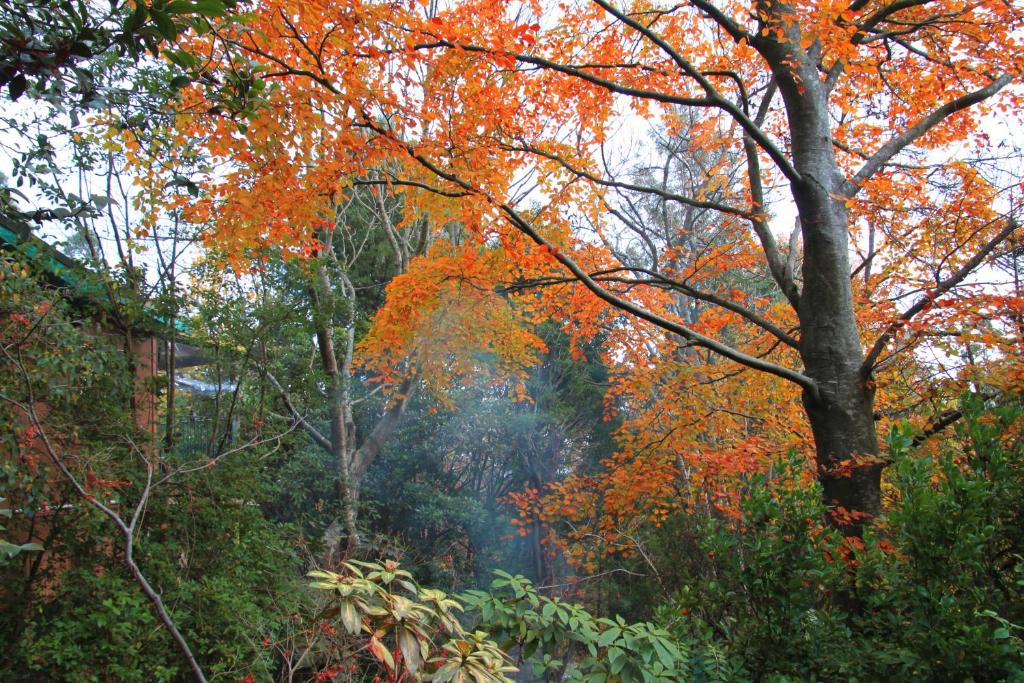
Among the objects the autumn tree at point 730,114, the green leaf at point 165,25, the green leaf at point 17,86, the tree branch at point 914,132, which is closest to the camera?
the green leaf at point 165,25

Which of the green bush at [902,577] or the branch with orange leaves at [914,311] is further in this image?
the branch with orange leaves at [914,311]

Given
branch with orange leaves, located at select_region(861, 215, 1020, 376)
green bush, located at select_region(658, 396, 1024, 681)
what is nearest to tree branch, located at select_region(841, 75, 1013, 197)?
branch with orange leaves, located at select_region(861, 215, 1020, 376)

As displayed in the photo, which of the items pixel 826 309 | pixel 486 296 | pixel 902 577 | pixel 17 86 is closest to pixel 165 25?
pixel 17 86

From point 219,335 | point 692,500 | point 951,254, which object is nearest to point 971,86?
point 951,254

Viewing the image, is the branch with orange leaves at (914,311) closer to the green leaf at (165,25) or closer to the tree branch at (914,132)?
the tree branch at (914,132)

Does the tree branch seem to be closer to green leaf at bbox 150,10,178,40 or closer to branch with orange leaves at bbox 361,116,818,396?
branch with orange leaves at bbox 361,116,818,396

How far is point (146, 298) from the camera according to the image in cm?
522

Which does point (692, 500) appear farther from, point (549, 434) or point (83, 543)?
point (549, 434)

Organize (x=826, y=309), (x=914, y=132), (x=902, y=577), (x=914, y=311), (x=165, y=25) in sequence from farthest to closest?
(x=914, y=132), (x=826, y=309), (x=914, y=311), (x=902, y=577), (x=165, y=25)

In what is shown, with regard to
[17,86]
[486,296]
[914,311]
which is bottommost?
[17,86]

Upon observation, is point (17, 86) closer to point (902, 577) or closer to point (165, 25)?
point (165, 25)

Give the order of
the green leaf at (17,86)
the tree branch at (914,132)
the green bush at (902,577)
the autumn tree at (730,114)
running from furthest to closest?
1. the tree branch at (914,132)
2. the autumn tree at (730,114)
3. the green bush at (902,577)
4. the green leaf at (17,86)

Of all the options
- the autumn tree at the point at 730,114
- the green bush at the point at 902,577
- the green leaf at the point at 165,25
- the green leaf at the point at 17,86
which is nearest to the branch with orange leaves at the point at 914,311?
the autumn tree at the point at 730,114

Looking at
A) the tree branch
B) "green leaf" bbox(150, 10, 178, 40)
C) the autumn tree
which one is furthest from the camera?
the tree branch
